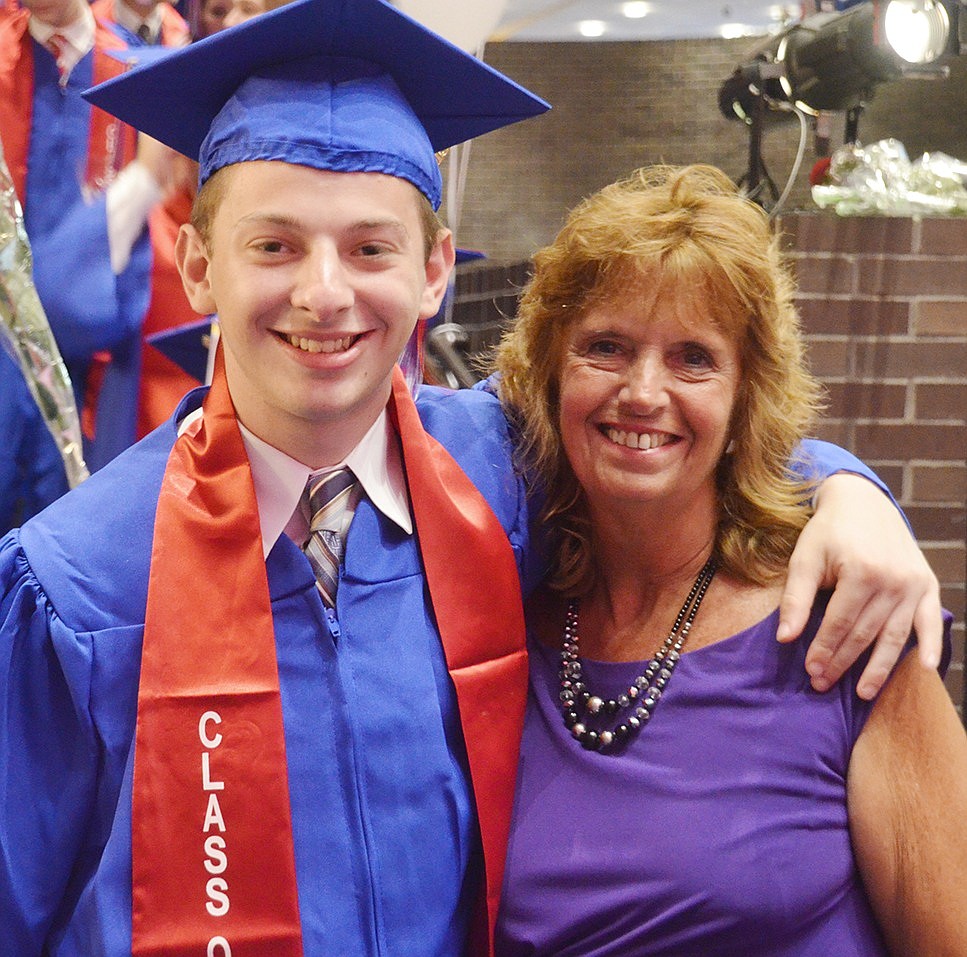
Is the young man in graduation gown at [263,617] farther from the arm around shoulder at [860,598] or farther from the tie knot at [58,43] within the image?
the tie knot at [58,43]

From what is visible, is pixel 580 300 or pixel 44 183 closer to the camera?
pixel 580 300

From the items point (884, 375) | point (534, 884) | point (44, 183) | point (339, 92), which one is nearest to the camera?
point (339, 92)

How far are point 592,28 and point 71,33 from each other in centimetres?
387

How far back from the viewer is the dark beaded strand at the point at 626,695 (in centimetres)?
154

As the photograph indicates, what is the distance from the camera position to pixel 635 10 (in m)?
5.92

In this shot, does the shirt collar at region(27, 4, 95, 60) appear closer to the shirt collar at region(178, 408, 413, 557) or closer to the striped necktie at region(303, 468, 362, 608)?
the shirt collar at region(178, 408, 413, 557)

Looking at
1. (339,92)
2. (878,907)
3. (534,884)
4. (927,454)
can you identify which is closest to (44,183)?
(339,92)

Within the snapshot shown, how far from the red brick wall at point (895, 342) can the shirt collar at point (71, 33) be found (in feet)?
3.91

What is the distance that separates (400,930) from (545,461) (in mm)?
656

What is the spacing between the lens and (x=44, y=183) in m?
2.52

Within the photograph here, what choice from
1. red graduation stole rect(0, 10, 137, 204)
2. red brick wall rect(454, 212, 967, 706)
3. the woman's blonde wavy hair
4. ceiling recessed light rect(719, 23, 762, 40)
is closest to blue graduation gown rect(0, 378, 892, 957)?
the woman's blonde wavy hair

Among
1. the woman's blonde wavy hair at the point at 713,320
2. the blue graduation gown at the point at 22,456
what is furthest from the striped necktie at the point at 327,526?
the blue graduation gown at the point at 22,456

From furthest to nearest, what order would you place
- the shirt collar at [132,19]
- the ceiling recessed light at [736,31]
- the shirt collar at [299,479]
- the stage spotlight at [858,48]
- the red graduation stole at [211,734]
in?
the ceiling recessed light at [736,31] → the stage spotlight at [858,48] → the shirt collar at [132,19] → the shirt collar at [299,479] → the red graduation stole at [211,734]

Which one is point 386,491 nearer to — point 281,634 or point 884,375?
point 281,634
